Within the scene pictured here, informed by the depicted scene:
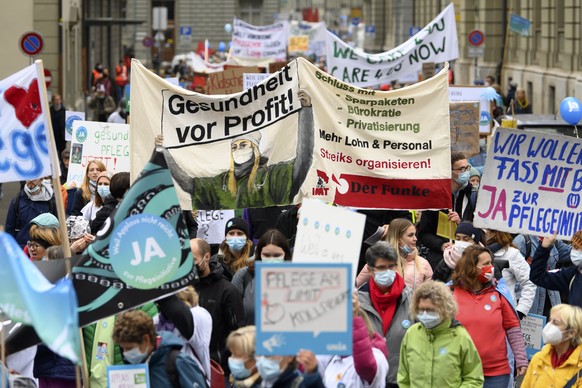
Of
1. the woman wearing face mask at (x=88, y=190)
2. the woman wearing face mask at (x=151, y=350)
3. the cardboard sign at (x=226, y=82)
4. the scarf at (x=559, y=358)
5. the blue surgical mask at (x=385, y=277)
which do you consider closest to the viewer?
the woman wearing face mask at (x=151, y=350)

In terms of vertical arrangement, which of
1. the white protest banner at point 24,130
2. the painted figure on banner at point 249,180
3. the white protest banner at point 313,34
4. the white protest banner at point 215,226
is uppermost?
the white protest banner at point 24,130

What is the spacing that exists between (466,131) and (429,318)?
8518mm

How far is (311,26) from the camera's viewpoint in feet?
178

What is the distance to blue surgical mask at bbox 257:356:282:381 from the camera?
6711 mm

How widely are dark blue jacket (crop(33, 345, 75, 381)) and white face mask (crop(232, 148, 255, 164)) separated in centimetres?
297

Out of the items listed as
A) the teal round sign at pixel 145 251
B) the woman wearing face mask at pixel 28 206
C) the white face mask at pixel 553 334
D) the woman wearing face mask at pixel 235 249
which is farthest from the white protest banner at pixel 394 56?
the teal round sign at pixel 145 251

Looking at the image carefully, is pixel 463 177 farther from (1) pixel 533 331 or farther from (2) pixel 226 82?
(2) pixel 226 82

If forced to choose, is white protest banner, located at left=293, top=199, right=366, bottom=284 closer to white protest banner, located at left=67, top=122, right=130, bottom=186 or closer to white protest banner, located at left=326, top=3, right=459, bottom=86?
white protest banner, located at left=67, top=122, right=130, bottom=186

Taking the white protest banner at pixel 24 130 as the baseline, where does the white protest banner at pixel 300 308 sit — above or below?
below

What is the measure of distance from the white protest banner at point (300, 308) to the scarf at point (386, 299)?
2002mm

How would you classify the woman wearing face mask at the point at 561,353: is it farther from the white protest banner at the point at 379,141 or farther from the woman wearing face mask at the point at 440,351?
the white protest banner at the point at 379,141

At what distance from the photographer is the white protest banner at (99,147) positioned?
49.4 ft

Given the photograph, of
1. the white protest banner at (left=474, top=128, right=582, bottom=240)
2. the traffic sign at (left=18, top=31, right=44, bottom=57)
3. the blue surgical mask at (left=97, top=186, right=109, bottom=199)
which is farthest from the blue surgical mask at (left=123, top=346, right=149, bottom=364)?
the traffic sign at (left=18, top=31, right=44, bottom=57)

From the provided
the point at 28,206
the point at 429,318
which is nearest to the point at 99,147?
the point at 28,206
